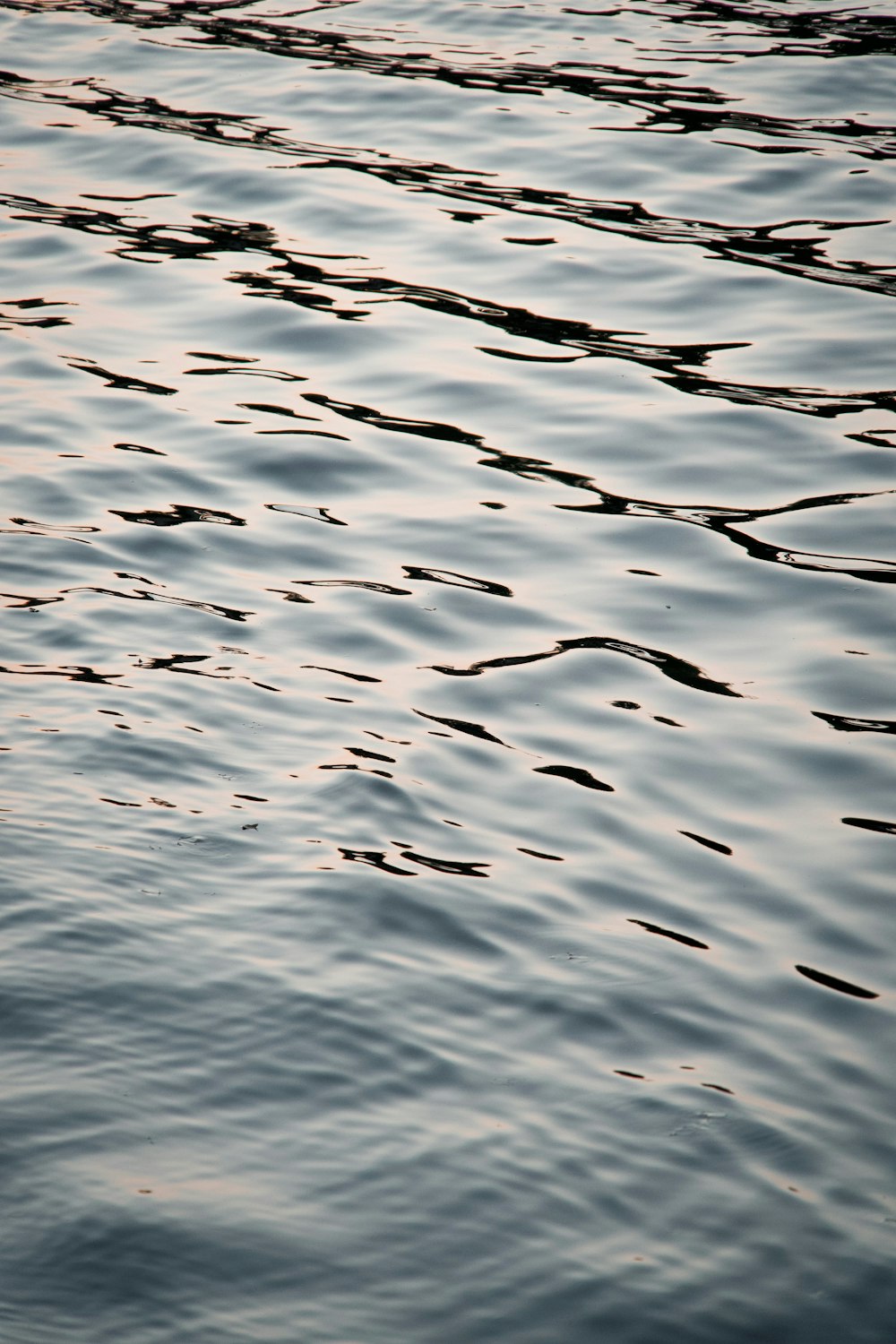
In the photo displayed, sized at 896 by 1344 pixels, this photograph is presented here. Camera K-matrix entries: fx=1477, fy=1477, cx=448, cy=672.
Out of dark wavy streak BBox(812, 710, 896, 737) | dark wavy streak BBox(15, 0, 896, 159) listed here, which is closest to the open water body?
dark wavy streak BBox(812, 710, 896, 737)

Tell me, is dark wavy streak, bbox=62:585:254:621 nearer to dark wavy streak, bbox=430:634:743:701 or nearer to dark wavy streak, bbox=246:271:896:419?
dark wavy streak, bbox=430:634:743:701

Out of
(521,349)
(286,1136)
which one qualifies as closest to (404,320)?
(521,349)

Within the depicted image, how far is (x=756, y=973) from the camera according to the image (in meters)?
3.68

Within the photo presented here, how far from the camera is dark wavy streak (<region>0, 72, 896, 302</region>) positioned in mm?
8047

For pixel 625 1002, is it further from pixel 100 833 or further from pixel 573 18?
pixel 573 18

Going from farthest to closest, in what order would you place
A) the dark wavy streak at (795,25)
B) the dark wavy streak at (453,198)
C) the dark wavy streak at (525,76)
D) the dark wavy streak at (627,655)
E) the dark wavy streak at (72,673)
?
the dark wavy streak at (795,25) → the dark wavy streak at (525,76) → the dark wavy streak at (453,198) → the dark wavy streak at (627,655) → the dark wavy streak at (72,673)

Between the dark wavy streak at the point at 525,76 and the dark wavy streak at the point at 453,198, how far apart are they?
1.29m

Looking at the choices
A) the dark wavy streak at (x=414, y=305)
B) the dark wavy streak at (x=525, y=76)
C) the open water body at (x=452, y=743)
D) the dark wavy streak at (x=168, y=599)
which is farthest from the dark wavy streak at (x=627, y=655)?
the dark wavy streak at (x=525, y=76)

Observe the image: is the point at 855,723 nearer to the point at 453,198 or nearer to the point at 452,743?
the point at 452,743

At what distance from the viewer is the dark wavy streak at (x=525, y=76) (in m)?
9.67

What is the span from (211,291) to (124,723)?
404 cm

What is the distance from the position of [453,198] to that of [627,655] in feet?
16.2

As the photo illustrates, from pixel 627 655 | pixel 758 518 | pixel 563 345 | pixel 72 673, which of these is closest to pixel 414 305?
pixel 563 345

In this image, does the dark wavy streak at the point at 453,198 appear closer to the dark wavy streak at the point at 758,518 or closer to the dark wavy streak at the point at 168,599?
the dark wavy streak at the point at 758,518
